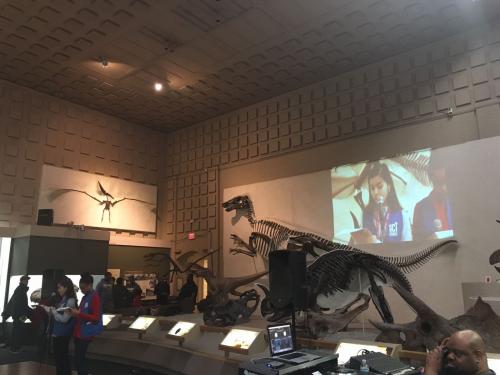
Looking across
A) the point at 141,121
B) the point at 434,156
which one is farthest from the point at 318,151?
the point at 141,121

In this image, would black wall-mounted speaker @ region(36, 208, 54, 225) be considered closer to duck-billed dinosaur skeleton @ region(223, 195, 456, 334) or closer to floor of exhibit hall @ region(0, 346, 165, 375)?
floor of exhibit hall @ region(0, 346, 165, 375)

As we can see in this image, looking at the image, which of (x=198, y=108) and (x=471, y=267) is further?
(x=198, y=108)

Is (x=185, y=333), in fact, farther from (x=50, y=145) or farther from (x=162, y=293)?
(x=50, y=145)

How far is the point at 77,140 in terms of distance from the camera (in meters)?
11.4

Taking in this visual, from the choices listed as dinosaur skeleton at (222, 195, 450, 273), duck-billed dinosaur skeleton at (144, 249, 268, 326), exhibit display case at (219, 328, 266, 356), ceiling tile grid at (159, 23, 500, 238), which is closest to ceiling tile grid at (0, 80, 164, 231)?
ceiling tile grid at (159, 23, 500, 238)

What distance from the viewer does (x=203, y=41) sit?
8820mm

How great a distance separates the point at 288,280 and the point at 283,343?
1035 mm

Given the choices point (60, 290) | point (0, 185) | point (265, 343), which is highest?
point (0, 185)

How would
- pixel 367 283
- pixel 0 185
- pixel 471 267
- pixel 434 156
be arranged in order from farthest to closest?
pixel 0 185
pixel 434 156
pixel 471 267
pixel 367 283

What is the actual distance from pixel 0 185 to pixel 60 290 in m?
5.50

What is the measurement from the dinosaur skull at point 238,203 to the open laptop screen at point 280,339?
7563mm

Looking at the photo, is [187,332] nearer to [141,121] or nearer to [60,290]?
[60,290]

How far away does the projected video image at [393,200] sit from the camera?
8.15m

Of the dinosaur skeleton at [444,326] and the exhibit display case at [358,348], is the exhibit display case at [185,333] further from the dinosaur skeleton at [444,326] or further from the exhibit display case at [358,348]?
the dinosaur skeleton at [444,326]
